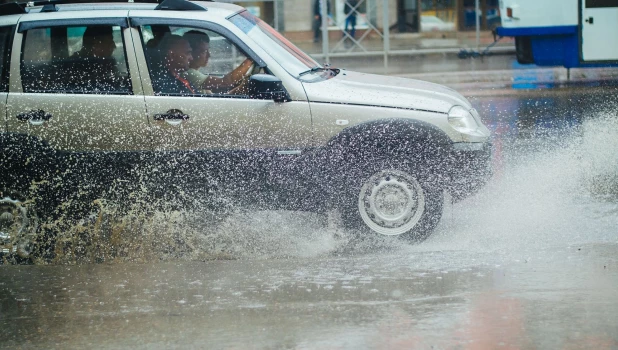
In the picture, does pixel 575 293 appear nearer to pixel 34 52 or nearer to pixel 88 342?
pixel 88 342

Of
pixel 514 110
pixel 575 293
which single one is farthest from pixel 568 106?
pixel 575 293

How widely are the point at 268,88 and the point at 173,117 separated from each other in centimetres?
72

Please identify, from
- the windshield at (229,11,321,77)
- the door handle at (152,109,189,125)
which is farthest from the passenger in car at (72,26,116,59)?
the windshield at (229,11,321,77)

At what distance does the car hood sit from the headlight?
53 mm

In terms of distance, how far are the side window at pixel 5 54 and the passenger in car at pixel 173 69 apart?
3.55 ft

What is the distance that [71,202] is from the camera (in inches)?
279

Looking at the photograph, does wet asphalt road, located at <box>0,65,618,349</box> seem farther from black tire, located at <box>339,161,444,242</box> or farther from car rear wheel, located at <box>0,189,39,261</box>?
car rear wheel, located at <box>0,189,39,261</box>

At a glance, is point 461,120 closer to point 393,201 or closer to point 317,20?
point 393,201

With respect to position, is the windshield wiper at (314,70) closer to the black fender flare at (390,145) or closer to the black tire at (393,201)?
the black fender flare at (390,145)

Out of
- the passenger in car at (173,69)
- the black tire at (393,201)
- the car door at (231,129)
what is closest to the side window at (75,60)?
the passenger in car at (173,69)

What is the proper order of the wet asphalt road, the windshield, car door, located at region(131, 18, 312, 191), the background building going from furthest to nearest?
the background building
the windshield
car door, located at region(131, 18, 312, 191)
the wet asphalt road

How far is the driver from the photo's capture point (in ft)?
23.1

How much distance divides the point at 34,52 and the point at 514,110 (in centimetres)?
812

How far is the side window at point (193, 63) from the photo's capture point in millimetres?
7023
